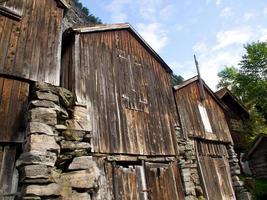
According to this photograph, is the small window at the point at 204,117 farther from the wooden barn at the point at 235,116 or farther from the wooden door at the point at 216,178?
the wooden barn at the point at 235,116

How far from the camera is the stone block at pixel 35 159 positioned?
4766 mm

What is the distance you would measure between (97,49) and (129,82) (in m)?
1.70

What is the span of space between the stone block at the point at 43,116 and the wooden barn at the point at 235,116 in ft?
52.4

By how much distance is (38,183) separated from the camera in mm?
4656

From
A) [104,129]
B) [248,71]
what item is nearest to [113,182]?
[104,129]

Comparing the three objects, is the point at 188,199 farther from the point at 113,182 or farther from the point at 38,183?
the point at 38,183

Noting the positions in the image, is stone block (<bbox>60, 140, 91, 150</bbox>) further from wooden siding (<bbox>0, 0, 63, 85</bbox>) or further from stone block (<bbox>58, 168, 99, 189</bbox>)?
wooden siding (<bbox>0, 0, 63, 85</bbox>)

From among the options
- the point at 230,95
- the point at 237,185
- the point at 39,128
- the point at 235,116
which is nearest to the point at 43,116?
the point at 39,128

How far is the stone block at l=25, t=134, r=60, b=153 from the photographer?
4.92 metres

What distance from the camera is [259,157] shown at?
17328mm

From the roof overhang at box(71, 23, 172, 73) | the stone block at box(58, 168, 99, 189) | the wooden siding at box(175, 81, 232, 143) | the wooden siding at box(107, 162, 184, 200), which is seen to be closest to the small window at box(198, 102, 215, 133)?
the wooden siding at box(175, 81, 232, 143)

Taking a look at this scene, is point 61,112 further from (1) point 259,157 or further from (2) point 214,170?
(1) point 259,157

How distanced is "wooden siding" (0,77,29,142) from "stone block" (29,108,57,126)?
3.84 feet

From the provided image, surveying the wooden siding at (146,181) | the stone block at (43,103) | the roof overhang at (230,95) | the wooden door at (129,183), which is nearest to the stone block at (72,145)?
the stone block at (43,103)
